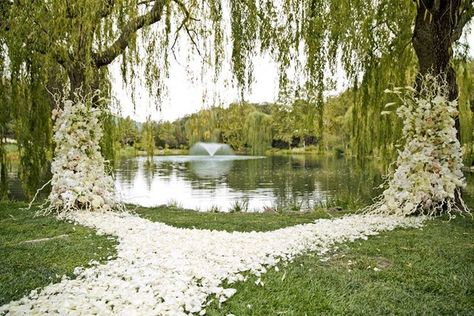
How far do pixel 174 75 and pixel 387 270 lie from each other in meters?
3.97

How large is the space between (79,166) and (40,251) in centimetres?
222

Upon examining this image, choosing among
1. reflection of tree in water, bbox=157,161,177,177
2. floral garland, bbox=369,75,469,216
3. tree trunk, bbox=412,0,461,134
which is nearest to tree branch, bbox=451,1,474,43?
tree trunk, bbox=412,0,461,134

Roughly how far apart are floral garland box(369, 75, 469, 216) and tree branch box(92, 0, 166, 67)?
2.76 metres

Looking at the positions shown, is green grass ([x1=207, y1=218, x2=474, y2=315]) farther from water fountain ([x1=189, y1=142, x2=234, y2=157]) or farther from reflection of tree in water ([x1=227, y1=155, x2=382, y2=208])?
water fountain ([x1=189, y1=142, x2=234, y2=157])

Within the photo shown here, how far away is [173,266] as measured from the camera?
116 inches

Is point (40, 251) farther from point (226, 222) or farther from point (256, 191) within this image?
point (256, 191)

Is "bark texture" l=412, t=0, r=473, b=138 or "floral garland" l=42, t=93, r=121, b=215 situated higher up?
"bark texture" l=412, t=0, r=473, b=138

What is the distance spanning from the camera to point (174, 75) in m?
5.91

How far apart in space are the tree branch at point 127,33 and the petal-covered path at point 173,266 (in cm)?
211

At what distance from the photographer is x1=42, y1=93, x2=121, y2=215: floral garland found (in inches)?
219

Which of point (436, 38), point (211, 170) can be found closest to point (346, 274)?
point (436, 38)

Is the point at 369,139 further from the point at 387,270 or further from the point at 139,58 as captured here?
the point at 387,270

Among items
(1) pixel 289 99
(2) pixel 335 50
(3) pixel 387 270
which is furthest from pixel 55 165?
(3) pixel 387 270

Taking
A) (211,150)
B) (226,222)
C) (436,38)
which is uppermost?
(436,38)
